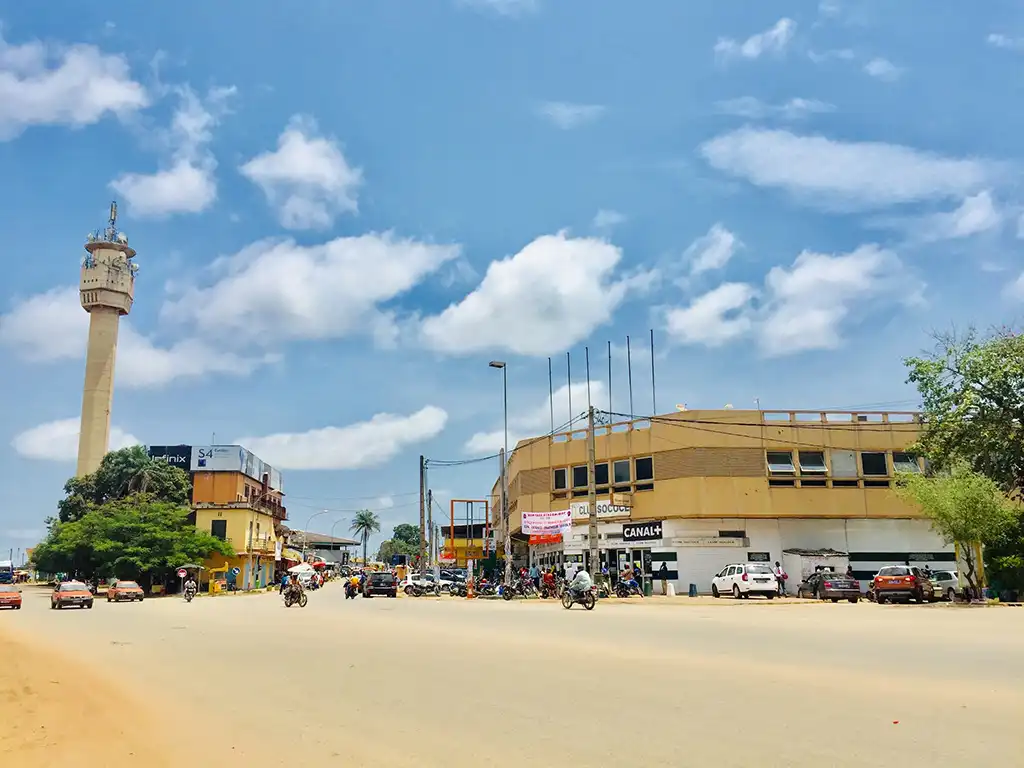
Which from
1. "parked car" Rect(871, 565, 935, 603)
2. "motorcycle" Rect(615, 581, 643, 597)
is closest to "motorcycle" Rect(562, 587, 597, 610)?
"motorcycle" Rect(615, 581, 643, 597)

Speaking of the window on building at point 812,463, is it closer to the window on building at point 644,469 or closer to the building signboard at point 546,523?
the window on building at point 644,469

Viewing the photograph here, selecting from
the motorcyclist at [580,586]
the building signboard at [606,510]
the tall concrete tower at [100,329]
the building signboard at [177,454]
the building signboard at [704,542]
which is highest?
the tall concrete tower at [100,329]

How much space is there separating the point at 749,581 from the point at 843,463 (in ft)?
40.7

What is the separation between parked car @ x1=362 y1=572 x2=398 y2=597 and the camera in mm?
49750

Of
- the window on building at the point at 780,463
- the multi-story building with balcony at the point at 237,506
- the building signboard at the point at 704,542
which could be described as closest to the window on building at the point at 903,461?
the window on building at the point at 780,463

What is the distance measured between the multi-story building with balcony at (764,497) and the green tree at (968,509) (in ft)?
33.4

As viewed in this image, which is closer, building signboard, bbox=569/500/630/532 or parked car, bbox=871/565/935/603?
parked car, bbox=871/565/935/603

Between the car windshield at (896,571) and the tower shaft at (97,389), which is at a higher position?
the tower shaft at (97,389)

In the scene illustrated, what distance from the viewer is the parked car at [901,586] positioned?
3394 cm

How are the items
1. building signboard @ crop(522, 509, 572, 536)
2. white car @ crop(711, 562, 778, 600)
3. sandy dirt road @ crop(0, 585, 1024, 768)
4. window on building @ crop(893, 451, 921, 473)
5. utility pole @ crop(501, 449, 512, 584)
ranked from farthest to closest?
building signboard @ crop(522, 509, 572, 536)
window on building @ crop(893, 451, 921, 473)
utility pole @ crop(501, 449, 512, 584)
white car @ crop(711, 562, 778, 600)
sandy dirt road @ crop(0, 585, 1024, 768)

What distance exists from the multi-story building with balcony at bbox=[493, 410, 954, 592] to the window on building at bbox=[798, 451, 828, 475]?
6 cm

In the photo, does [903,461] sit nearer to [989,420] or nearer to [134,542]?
[989,420]

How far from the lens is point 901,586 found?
33.9 m

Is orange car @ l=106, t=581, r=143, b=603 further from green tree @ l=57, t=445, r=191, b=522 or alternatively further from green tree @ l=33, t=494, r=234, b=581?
green tree @ l=57, t=445, r=191, b=522
